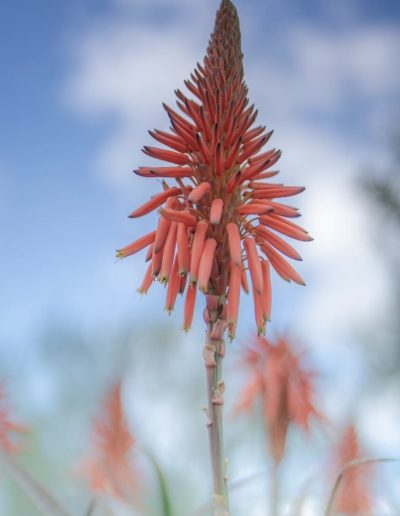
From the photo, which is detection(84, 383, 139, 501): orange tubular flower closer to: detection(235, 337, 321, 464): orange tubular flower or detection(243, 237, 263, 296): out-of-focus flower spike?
detection(235, 337, 321, 464): orange tubular flower

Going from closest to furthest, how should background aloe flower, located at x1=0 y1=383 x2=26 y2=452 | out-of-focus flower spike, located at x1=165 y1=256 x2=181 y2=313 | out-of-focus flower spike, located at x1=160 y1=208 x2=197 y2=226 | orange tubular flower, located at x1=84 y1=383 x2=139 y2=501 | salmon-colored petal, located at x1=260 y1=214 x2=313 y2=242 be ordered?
out-of-focus flower spike, located at x1=160 y1=208 x2=197 y2=226
out-of-focus flower spike, located at x1=165 y1=256 x2=181 y2=313
salmon-colored petal, located at x1=260 y1=214 x2=313 y2=242
orange tubular flower, located at x1=84 y1=383 x2=139 y2=501
background aloe flower, located at x1=0 y1=383 x2=26 y2=452

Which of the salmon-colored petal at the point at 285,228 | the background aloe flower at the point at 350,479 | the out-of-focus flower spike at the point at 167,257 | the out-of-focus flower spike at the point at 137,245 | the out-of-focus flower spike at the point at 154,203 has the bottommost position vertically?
the background aloe flower at the point at 350,479

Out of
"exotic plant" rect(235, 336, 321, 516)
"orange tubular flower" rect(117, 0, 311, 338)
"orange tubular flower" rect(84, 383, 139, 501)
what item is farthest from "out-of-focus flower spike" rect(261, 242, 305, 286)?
"orange tubular flower" rect(84, 383, 139, 501)

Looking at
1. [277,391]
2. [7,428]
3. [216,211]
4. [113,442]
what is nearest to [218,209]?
[216,211]

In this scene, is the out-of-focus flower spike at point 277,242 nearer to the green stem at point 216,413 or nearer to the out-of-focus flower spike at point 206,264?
the out-of-focus flower spike at point 206,264

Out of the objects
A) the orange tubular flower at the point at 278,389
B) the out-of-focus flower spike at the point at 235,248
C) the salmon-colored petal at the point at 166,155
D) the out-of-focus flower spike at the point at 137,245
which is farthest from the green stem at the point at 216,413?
the salmon-colored petal at the point at 166,155

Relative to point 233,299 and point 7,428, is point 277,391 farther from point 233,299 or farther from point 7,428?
point 7,428

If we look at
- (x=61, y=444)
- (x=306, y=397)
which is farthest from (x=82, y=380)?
(x=306, y=397)
